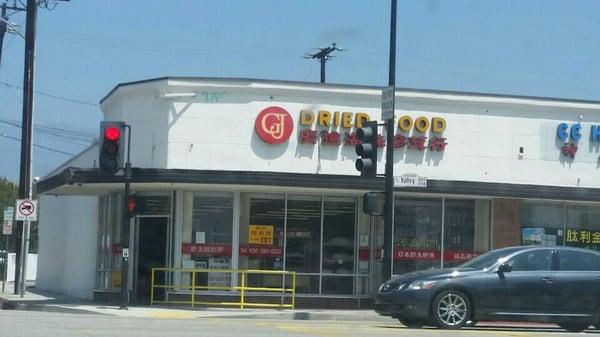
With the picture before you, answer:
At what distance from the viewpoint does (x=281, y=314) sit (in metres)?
22.8

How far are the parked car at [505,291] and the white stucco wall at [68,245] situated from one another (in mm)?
15580

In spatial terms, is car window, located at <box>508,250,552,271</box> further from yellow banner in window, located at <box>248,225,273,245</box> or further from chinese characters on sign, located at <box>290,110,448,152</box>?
yellow banner in window, located at <box>248,225,273,245</box>

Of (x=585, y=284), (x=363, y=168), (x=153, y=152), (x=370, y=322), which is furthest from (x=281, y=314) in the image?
(x=585, y=284)

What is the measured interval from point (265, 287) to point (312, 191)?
8.79 ft

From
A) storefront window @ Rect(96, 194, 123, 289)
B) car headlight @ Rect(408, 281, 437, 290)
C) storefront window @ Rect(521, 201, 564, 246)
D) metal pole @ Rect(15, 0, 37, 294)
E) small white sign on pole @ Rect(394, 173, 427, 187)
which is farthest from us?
metal pole @ Rect(15, 0, 37, 294)

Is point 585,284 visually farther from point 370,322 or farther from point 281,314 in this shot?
point 281,314

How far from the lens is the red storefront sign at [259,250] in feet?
83.6

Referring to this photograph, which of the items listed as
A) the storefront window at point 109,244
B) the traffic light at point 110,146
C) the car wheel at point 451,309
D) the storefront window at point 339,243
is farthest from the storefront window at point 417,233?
the car wheel at point 451,309

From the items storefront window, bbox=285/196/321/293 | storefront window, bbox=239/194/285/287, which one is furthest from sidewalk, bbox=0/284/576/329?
storefront window, bbox=285/196/321/293

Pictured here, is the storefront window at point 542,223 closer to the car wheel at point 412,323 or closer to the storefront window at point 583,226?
the storefront window at point 583,226

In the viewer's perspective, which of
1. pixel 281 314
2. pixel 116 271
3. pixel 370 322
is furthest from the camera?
pixel 116 271

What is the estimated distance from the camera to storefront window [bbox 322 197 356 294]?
85.5 ft

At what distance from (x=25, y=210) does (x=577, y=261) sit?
1808cm

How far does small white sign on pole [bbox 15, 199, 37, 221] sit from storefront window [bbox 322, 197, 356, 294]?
31.6 feet
